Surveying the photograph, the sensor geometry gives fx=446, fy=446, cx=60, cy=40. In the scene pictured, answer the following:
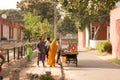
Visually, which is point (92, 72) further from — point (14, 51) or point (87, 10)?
point (87, 10)

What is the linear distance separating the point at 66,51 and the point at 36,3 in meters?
57.4

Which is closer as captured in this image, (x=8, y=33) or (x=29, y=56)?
(x=29, y=56)

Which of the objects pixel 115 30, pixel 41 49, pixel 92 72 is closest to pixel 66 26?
pixel 115 30

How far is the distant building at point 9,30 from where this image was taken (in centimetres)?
5262

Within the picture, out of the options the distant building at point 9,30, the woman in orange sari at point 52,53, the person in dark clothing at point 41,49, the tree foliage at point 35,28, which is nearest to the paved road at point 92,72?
the woman in orange sari at point 52,53

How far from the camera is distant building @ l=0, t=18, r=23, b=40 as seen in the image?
52625 millimetres

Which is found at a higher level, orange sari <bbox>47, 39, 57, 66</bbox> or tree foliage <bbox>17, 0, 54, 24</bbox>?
tree foliage <bbox>17, 0, 54, 24</bbox>

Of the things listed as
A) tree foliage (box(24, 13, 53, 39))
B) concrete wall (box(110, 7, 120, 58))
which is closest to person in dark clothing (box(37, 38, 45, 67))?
concrete wall (box(110, 7, 120, 58))

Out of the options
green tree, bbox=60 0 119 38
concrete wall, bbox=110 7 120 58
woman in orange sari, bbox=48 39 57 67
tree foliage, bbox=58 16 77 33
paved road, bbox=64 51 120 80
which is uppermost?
tree foliage, bbox=58 16 77 33

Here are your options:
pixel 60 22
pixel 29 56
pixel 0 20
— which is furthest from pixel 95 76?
pixel 60 22

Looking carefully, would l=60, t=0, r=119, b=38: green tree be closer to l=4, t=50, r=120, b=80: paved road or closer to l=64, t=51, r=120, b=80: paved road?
l=64, t=51, r=120, b=80: paved road

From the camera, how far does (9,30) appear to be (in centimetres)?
6081

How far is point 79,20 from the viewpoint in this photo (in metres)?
55.1

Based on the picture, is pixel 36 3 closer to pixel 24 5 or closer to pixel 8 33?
pixel 24 5
